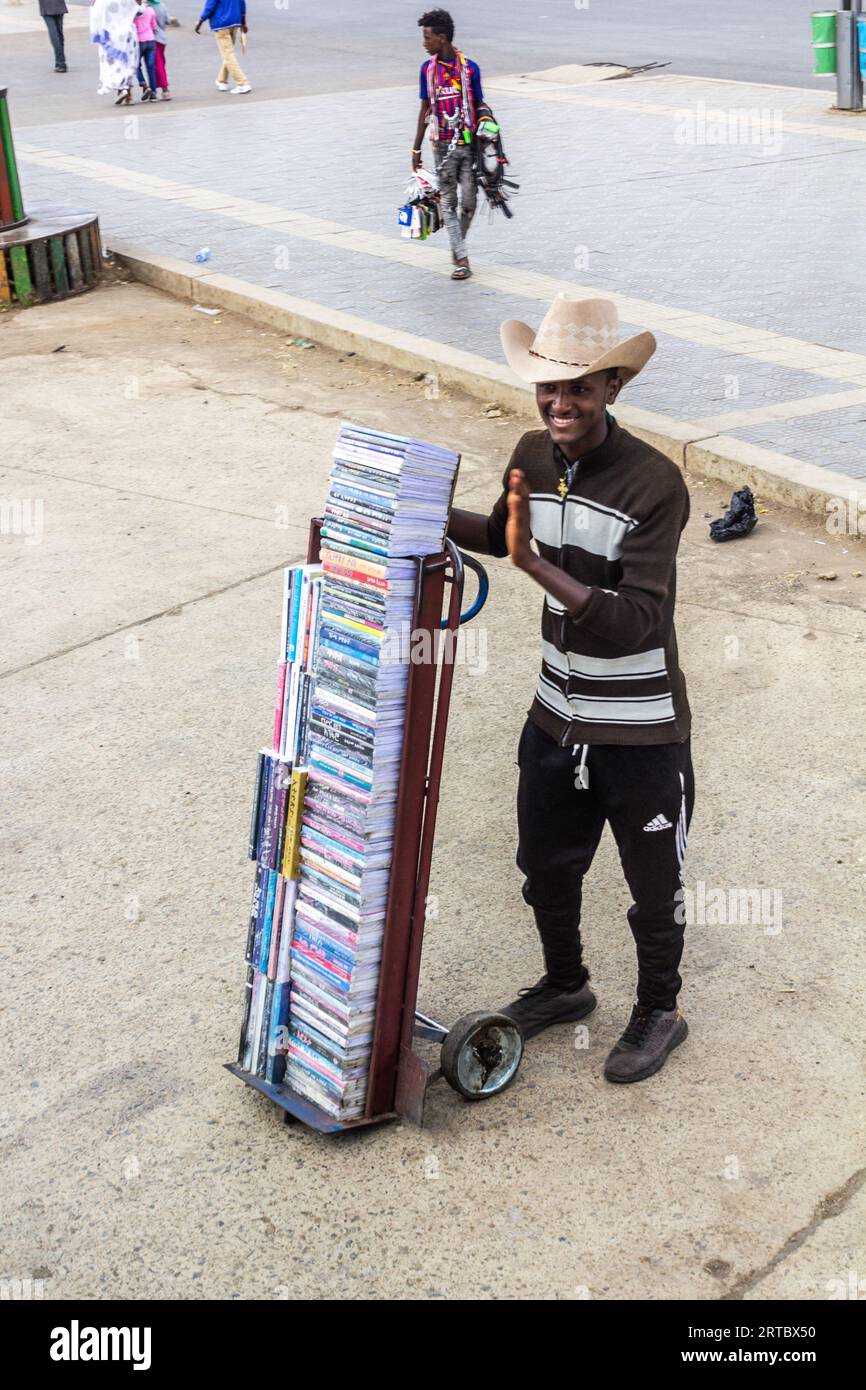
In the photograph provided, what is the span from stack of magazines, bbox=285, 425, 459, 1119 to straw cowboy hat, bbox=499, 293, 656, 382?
279mm

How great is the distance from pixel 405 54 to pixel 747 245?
45.8 feet

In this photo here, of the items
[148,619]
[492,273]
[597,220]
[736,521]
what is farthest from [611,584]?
[597,220]

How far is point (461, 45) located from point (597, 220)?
12.9 m

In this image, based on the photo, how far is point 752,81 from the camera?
19109 mm

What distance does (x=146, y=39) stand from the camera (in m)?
19.4

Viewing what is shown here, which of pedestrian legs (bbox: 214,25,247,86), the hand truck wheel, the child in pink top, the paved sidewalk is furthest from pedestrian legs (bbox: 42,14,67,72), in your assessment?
the hand truck wheel

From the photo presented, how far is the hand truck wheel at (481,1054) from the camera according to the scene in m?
3.47

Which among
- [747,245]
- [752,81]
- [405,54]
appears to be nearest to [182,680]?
[747,245]

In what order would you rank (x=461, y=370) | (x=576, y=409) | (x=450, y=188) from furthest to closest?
(x=450, y=188)
(x=461, y=370)
(x=576, y=409)

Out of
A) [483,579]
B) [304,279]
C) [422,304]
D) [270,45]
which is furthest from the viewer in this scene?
[270,45]

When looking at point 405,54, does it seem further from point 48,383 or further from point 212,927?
point 212,927

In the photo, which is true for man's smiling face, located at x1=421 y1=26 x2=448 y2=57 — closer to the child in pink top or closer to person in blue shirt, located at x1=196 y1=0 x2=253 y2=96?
person in blue shirt, located at x1=196 y1=0 x2=253 y2=96

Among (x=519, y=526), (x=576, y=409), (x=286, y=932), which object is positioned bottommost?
(x=286, y=932)

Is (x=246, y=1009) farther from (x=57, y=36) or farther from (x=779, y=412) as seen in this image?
(x=57, y=36)
